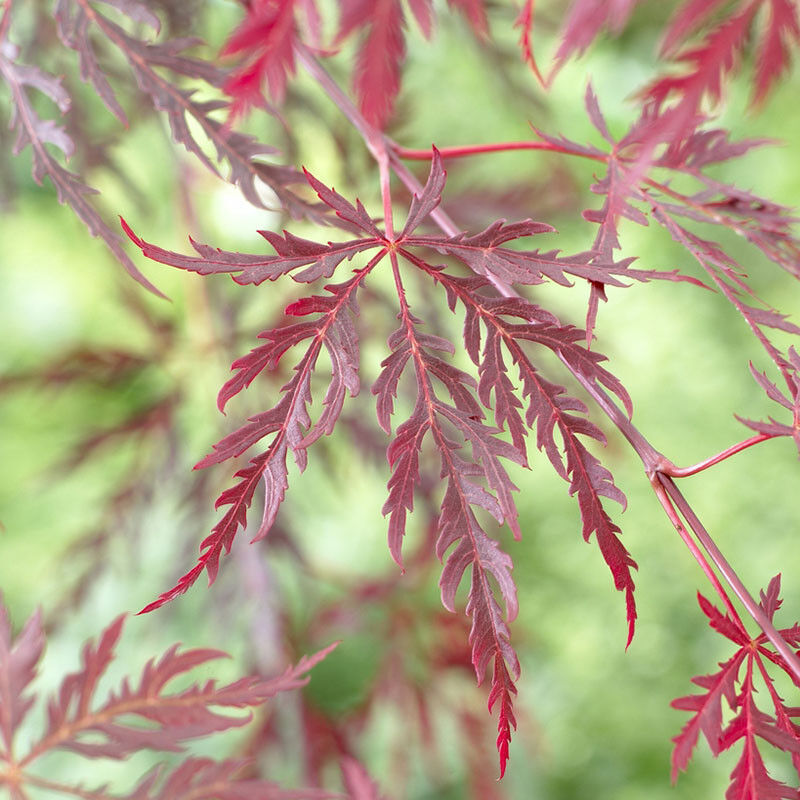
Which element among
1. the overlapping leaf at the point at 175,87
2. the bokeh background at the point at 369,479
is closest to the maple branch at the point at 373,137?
the overlapping leaf at the point at 175,87

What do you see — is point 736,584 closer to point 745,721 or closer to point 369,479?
point 745,721

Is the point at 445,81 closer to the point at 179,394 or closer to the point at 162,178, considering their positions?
the point at 162,178

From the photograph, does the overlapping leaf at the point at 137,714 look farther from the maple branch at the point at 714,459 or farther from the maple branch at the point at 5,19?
the maple branch at the point at 5,19

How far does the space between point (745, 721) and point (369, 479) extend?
1.55 metres

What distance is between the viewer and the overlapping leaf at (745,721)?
0.36m

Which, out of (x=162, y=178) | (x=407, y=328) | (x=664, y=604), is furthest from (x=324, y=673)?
(x=407, y=328)

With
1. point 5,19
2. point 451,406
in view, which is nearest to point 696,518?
point 451,406

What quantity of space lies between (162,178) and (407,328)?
69.2 inches

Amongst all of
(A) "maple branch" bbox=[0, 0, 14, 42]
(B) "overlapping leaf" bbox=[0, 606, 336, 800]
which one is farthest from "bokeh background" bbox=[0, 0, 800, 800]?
(B) "overlapping leaf" bbox=[0, 606, 336, 800]

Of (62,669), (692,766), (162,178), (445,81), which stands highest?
(445,81)

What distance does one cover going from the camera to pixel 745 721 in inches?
14.5

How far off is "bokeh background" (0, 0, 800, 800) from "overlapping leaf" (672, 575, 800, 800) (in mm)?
530

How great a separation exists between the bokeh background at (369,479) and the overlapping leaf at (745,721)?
1.74 feet

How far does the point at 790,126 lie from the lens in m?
2.05
